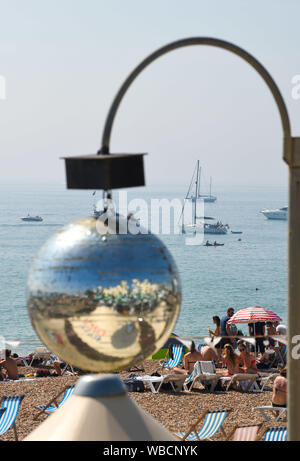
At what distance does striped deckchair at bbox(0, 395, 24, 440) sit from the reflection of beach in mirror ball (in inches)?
321

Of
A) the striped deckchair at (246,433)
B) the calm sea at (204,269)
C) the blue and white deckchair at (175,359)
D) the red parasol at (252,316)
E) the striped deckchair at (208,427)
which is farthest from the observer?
the calm sea at (204,269)

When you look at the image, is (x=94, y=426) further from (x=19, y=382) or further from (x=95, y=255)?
(x=19, y=382)

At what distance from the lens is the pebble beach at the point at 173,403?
470 inches

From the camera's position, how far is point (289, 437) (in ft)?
11.6

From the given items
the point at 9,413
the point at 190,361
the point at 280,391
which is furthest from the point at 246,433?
the point at 190,361

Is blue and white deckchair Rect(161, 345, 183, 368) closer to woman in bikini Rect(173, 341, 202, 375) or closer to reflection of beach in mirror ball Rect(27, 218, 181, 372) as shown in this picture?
woman in bikini Rect(173, 341, 202, 375)

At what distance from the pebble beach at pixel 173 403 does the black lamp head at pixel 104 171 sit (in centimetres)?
820

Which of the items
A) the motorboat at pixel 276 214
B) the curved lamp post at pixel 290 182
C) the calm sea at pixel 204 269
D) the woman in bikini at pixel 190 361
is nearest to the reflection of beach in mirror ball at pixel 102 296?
the curved lamp post at pixel 290 182

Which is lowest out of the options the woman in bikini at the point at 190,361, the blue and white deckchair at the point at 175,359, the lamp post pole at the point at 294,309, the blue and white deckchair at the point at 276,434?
the blue and white deckchair at the point at 175,359

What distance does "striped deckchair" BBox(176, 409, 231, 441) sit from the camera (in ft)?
33.3

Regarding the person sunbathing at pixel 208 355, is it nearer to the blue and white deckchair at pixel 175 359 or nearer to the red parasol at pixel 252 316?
the blue and white deckchair at pixel 175 359

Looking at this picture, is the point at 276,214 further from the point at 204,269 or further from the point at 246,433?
the point at 246,433

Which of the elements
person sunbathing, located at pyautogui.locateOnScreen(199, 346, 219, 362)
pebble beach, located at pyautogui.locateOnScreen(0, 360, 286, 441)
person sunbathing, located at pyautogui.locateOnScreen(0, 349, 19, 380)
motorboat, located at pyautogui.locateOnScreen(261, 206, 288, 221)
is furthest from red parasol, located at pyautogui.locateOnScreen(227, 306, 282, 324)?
motorboat, located at pyautogui.locateOnScreen(261, 206, 288, 221)
